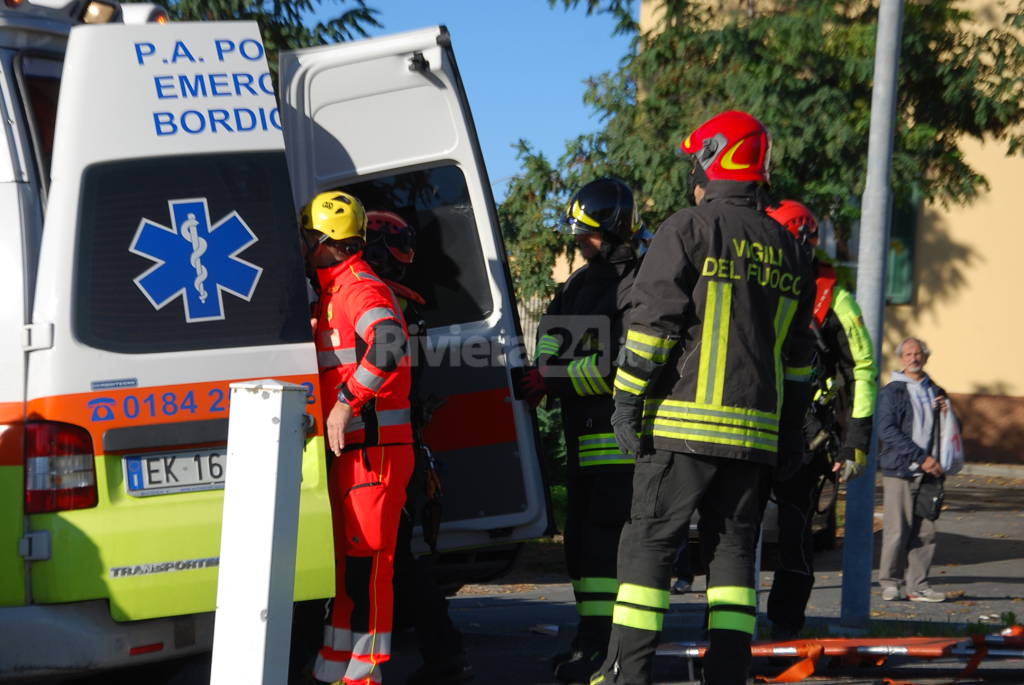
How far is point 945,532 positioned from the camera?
1248cm

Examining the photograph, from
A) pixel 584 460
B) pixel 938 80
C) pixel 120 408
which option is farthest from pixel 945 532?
pixel 120 408

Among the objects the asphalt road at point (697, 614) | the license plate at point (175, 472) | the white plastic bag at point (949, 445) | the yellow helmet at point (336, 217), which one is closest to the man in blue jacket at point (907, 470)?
the white plastic bag at point (949, 445)

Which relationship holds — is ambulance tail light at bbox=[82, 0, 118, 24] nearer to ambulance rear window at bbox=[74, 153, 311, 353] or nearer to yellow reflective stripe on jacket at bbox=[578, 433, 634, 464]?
ambulance rear window at bbox=[74, 153, 311, 353]

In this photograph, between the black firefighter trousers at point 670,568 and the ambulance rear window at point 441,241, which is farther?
the ambulance rear window at point 441,241

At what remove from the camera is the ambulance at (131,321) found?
163 inches

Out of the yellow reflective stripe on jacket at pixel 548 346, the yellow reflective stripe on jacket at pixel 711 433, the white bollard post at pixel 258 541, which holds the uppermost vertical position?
the yellow reflective stripe on jacket at pixel 548 346

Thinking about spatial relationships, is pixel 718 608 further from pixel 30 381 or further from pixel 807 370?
pixel 30 381

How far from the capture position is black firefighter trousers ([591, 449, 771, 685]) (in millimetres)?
4613

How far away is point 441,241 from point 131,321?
6.53ft

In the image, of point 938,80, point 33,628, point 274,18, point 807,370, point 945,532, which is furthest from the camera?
point 945,532

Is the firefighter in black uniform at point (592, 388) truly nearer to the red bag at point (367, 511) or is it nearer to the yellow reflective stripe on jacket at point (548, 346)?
the yellow reflective stripe on jacket at point (548, 346)

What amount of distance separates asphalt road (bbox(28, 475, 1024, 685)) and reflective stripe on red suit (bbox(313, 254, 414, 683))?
1.90ft

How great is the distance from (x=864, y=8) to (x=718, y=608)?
7764 mm

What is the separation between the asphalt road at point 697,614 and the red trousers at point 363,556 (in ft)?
1.77
